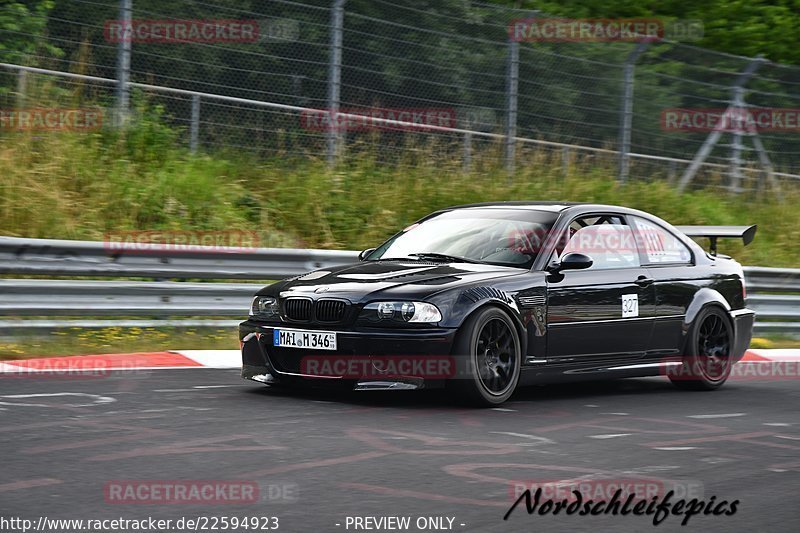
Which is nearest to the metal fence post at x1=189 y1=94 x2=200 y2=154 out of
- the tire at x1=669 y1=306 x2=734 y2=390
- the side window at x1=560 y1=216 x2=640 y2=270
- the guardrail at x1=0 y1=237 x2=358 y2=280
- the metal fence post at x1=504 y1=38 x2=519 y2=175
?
the guardrail at x1=0 y1=237 x2=358 y2=280

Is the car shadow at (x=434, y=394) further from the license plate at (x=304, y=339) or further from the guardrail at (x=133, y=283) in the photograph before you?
the guardrail at (x=133, y=283)

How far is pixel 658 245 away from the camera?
31.7 feet

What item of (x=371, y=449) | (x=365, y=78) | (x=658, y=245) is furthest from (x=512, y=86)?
(x=371, y=449)

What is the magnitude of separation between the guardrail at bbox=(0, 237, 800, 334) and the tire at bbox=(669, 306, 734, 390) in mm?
3609

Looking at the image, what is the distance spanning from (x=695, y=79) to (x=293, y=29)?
6.64 metres

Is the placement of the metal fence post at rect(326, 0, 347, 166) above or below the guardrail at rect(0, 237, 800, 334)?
above

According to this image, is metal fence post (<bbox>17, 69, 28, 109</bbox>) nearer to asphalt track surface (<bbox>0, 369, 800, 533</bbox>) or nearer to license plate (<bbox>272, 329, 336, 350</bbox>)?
asphalt track surface (<bbox>0, 369, 800, 533</bbox>)

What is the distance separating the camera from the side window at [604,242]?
898 cm

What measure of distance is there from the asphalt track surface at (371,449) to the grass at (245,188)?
10.8 ft

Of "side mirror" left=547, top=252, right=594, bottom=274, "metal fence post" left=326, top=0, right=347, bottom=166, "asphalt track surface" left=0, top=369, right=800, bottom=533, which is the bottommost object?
"asphalt track surface" left=0, top=369, right=800, bottom=533

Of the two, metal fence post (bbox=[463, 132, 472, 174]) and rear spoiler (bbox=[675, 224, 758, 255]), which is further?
metal fence post (bbox=[463, 132, 472, 174])

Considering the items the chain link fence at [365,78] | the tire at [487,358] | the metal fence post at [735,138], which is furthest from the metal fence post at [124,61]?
the metal fence post at [735,138]

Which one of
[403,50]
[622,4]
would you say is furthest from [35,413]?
[622,4]

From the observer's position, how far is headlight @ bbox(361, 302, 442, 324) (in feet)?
25.1
